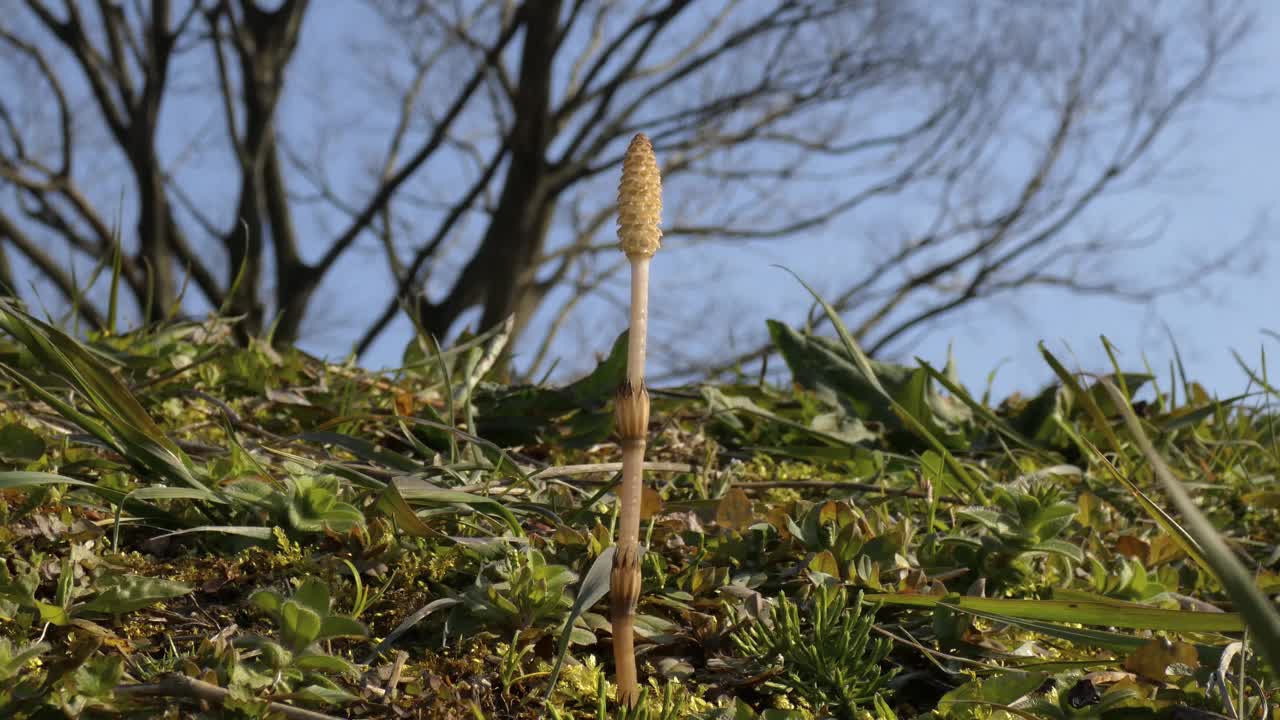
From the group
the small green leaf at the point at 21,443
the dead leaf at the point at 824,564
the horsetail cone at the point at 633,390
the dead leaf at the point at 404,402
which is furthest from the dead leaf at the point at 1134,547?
the small green leaf at the point at 21,443

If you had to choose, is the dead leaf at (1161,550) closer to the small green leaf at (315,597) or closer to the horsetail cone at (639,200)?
the horsetail cone at (639,200)

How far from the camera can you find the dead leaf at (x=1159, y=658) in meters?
0.89

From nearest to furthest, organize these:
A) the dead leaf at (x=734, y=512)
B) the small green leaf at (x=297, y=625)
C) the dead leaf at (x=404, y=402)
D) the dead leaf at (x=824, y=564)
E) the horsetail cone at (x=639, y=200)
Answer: the horsetail cone at (x=639, y=200), the small green leaf at (x=297, y=625), the dead leaf at (x=824, y=564), the dead leaf at (x=734, y=512), the dead leaf at (x=404, y=402)

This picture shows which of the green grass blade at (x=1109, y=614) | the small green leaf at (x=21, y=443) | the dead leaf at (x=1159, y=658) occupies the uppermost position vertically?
the small green leaf at (x=21, y=443)

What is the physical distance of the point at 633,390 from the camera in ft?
2.36

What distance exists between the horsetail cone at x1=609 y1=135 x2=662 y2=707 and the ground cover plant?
36 mm

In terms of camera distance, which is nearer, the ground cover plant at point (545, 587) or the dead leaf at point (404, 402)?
the ground cover plant at point (545, 587)

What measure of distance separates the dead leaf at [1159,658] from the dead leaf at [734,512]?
A: 1.32ft

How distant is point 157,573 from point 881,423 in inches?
47.6

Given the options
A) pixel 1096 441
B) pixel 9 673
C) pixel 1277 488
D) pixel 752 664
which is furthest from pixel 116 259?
pixel 1277 488

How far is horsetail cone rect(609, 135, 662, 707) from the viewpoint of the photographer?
2.28 feet

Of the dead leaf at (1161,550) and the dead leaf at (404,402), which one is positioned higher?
the dead leaf at (404,402)

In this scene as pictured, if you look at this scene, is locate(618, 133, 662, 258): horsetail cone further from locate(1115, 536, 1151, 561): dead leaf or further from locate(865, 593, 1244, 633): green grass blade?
locate(1115, 536, 1151, 561): dead leaf

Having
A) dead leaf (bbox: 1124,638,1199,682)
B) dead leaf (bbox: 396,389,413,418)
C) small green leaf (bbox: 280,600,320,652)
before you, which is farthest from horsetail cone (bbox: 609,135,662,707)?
dead leaf (bbox: 396,389,413,418)
